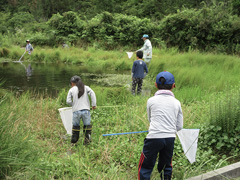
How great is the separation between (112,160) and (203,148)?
1546mm

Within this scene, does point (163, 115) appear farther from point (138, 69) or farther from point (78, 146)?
point (138, 69)

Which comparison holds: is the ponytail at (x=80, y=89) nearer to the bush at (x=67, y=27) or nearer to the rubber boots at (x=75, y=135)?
the rubber boots at (x=75, y=135)

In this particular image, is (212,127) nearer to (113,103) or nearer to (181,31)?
(113,103)

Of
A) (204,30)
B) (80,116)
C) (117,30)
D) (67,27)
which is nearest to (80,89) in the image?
(80,116)

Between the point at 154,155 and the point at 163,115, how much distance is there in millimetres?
464

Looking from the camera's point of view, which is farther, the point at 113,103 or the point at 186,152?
the point at 113,103

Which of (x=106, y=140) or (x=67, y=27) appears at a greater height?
(x=67, y=27)

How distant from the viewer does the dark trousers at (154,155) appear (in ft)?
10.2

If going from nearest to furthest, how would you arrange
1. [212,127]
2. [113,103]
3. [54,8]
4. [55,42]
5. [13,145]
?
[13,145] → [212,127] → [113,103] → [55,42] → [54,8]

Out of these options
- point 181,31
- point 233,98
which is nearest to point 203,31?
point 181,31

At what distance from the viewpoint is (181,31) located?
67.2ft

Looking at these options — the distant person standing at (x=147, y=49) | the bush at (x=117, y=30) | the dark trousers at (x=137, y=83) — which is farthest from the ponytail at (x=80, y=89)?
the bush at (x=117, y=30)

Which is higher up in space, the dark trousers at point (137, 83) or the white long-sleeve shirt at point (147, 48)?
the white long-sleeve shirt at point (147, 48)

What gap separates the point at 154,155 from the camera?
3129 mm
